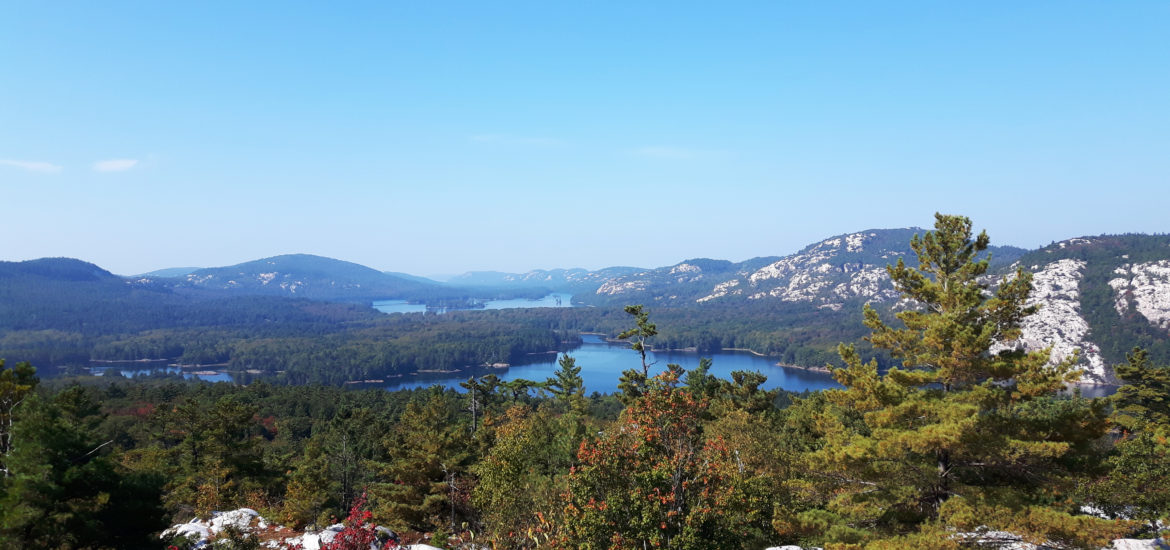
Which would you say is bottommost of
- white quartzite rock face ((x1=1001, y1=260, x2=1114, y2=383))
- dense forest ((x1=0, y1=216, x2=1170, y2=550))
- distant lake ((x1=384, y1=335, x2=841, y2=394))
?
distant lake ((x1=384, y1=335, x2=841, y2=394))

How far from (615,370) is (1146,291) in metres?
142

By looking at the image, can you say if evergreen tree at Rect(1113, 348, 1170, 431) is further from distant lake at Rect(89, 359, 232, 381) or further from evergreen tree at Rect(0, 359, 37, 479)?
distant lake at Rect(89, 359, 232, 381)

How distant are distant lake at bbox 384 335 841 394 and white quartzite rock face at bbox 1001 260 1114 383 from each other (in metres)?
52.7

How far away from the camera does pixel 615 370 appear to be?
15275 centimetres

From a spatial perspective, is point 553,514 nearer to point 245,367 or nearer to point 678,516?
point 678,516

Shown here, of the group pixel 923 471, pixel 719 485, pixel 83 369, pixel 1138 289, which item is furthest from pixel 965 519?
pixel 83 369

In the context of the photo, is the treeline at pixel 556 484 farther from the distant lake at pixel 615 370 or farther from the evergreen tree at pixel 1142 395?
the distant lake at pixel 615 370

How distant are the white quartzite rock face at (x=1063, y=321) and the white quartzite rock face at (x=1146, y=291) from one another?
8850 millimetres

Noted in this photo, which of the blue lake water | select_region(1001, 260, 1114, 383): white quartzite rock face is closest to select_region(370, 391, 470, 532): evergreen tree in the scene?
select_region(1001, 260, 1114, 383): white quartzite rock face

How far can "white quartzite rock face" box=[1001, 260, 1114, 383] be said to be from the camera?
132500 mm

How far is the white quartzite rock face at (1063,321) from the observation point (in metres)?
132

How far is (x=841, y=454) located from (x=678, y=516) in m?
3.90

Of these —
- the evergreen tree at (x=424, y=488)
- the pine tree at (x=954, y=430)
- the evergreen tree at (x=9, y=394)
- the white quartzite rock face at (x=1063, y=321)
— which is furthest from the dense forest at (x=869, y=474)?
the white quartzite rock face at (x=1063, y=321)

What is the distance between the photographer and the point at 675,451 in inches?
473
